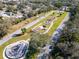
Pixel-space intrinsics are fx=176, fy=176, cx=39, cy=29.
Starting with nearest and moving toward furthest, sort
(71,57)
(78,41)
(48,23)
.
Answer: (71,57), (78,41), (48,23)

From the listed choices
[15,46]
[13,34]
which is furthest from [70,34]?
[13,34]

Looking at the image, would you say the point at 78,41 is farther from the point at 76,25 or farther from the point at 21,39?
the point at 21,39

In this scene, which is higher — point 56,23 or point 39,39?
point 39,39

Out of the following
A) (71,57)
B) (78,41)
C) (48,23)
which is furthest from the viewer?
(48,23)

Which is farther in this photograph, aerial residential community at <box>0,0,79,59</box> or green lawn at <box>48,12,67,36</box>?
green lawn at <box>48,12,67,36</box>

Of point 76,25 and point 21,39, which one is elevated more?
point 76,25

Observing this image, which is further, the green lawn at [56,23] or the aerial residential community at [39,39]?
the green lawn at [56,23]

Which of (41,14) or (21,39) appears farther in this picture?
(41,14)

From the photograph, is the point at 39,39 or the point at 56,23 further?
the point at 56,23

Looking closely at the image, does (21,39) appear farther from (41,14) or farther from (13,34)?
(41,14)
